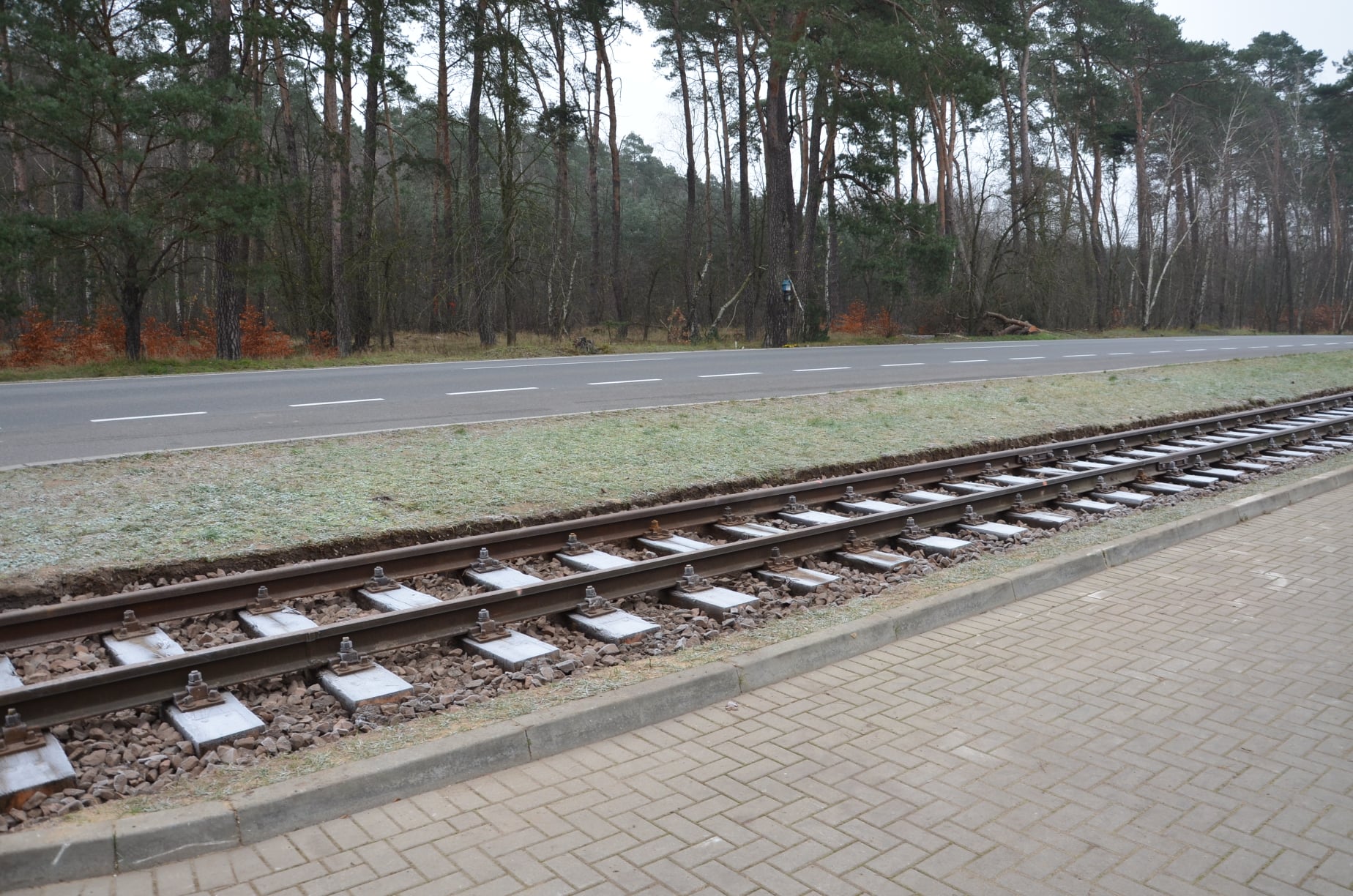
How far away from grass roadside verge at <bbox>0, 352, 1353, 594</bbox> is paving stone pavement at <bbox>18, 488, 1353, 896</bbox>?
3674 mm

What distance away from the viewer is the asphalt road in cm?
1124

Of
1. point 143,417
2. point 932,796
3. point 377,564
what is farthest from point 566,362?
point 932,796

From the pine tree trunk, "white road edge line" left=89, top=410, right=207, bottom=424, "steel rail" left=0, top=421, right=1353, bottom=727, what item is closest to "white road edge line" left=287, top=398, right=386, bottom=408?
"white road edge line" left=89, top=410, right=207, bottom=424

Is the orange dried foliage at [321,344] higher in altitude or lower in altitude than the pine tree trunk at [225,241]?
lower

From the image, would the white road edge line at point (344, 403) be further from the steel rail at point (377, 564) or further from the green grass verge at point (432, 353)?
the steel rail at point (377, 564)

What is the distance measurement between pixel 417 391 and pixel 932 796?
12.4 m

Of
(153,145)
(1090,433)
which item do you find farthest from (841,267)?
(1090,433)

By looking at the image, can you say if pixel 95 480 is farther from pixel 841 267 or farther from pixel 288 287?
pixel 841 267

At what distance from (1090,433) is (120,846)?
41.2ft

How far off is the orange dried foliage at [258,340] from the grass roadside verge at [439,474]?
16131 millimetres

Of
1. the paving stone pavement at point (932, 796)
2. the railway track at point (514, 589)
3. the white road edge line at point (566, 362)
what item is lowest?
the paving stone pavement at point (932, 796)

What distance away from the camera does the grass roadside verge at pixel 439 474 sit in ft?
23.5

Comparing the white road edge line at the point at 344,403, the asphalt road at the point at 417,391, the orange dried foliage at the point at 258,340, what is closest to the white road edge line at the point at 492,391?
the asphalt road at the point at 417,391

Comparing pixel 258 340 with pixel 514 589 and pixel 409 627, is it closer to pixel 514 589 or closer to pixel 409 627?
pixel 514 589
